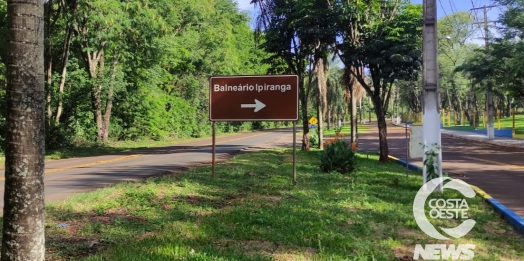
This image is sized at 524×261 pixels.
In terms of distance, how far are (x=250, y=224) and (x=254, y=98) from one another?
4704 mm

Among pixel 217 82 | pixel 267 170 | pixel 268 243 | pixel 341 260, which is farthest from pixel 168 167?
pixel 341 260

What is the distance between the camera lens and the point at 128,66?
87.8ft

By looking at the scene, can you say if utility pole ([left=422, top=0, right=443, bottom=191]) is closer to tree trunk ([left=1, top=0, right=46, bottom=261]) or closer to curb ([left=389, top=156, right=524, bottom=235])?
curb ([left=389, top=156, right=524, bottom=235])

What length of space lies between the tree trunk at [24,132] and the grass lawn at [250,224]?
4.20 feet

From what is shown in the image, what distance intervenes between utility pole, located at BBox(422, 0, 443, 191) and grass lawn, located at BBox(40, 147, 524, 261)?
3.77 feet

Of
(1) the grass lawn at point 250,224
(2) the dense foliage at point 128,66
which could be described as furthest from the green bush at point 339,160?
(2) the dense foliage at point 128,66

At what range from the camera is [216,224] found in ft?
19.3

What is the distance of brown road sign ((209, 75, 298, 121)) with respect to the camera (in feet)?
32.6

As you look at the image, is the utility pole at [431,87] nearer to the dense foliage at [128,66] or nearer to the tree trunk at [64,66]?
the dense foliage at [128,66]

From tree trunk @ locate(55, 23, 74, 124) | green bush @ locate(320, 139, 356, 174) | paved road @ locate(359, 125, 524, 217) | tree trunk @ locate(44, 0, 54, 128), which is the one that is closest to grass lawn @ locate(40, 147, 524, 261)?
paved road @ locate(359, 125, 524, 217)

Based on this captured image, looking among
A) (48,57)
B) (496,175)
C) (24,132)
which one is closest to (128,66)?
(48,57)

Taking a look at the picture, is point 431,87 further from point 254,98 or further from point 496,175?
point 496,175

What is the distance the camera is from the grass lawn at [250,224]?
15.7ft

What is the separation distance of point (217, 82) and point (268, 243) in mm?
5925
